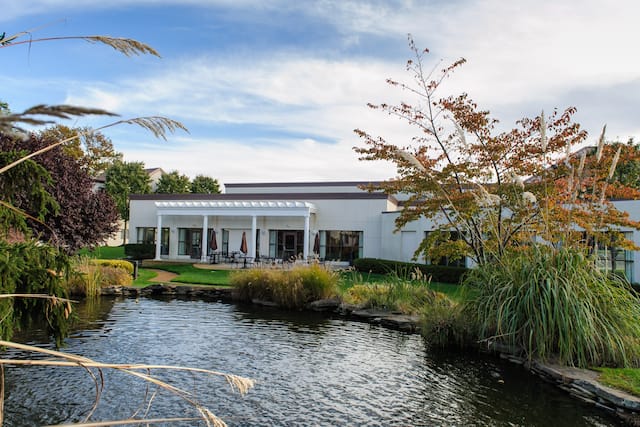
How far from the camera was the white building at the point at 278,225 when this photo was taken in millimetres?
27183

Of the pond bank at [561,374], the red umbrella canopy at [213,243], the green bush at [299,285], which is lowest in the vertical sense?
the pond bank at [561,374]

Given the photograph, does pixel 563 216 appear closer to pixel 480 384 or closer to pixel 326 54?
pixel 480 384

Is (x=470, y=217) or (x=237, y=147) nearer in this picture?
(x=470, y=217)

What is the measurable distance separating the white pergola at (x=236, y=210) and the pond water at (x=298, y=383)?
54.6 ft

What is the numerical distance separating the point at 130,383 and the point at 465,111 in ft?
28.8

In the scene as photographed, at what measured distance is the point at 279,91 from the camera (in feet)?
46.1

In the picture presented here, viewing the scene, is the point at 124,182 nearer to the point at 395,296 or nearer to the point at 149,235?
the point at 149,235

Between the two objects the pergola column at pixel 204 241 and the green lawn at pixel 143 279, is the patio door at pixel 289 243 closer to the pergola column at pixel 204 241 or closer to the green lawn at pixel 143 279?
the pergola column at pixel 204 241

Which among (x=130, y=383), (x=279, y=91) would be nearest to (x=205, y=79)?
(x=279, y=91)

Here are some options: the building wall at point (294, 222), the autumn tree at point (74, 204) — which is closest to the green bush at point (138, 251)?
the building wall at point (294, 222)

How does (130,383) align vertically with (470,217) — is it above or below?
below

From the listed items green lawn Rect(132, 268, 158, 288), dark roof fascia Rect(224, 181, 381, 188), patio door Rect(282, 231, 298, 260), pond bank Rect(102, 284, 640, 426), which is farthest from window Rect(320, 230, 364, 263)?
pond bank Rect(102, 284, 640, 426)

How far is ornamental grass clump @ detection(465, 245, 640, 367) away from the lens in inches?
277

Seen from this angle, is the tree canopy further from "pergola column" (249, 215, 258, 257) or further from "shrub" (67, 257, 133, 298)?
"shrub" (67, 257, 133, 298)
